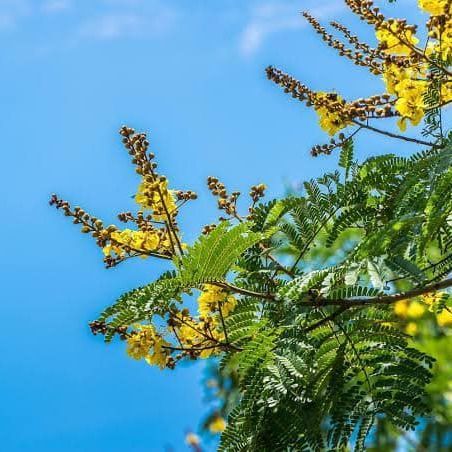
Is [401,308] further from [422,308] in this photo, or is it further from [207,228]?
[207,228]

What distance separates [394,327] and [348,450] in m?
0.48

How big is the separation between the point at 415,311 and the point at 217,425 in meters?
0.98

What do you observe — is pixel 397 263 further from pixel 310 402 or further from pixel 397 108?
pixel 397 108

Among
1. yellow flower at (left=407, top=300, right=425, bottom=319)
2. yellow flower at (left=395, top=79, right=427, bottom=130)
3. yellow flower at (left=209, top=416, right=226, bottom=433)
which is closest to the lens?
yellow flower at (left=407, top=300, right=425, bottom=319)

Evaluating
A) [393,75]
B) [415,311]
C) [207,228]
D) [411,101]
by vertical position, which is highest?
[393,75]

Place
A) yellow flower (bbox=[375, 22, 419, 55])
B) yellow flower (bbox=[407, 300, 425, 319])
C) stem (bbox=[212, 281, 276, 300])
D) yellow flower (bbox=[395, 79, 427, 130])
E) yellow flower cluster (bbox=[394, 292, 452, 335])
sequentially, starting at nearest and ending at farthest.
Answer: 1. yellow flower (bbox=[407, 300, 425, 319])
2. yellow flower cluster (bbox=[394, 292, 452, 335])
3. stem (bbox=[212, 281, 276, 300])
4. yellow flower (bbox=[375, 22, 419, 55])
5. yellow flower (bbox=[395, 79, 427, 130])

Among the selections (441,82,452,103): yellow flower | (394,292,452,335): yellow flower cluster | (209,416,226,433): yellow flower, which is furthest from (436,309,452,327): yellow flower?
(441,82,452,103): yellow flower

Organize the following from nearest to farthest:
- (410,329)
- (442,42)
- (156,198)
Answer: (410,329) → (156,198) → (442,42)

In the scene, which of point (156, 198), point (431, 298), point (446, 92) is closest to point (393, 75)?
point (446, 92)

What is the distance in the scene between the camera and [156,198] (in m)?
3.34

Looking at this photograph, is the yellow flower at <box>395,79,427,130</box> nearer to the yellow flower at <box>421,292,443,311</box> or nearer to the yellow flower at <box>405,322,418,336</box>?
the yellow flower at <box>421,292,443,311</box>

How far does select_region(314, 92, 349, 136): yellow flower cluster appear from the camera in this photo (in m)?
3.79

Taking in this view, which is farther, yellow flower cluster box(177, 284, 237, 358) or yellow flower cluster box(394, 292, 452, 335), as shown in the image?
yellow flower cluster box(177, 284, 237, 358)

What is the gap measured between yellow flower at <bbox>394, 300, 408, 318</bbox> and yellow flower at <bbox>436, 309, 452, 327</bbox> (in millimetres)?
128
